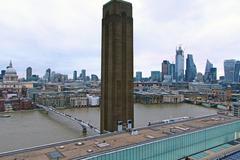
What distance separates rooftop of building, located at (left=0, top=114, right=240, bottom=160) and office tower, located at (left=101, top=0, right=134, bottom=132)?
14.9 feet

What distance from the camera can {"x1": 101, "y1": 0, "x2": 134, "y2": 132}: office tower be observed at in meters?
23.5

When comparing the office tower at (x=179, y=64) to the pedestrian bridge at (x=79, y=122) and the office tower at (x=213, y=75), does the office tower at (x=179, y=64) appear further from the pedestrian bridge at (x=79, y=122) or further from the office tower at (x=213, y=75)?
the pedestrian bridge at (x=79, y=122)

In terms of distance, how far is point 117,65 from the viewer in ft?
78.1

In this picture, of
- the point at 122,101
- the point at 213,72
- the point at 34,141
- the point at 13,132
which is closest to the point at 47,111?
the point at 13,132

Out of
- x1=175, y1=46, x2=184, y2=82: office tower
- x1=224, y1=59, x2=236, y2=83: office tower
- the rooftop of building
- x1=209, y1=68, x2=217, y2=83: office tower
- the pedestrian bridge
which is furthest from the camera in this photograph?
x1=175, y1=46, x2=184, y2=82: office tower

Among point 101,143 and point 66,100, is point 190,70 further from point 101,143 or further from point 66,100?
point 101,143

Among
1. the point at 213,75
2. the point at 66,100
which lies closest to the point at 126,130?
the point at 66,100

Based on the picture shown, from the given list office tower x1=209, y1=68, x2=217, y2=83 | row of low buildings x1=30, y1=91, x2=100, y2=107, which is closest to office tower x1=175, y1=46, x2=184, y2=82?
office tower x1=209, y1=68, x2=217, y2=83

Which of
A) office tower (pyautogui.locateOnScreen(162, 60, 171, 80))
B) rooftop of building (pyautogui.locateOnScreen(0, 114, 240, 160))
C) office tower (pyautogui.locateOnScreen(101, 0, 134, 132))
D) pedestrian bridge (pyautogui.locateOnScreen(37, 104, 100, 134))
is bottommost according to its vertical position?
pedestrian bridge (pyautogui.locateOnScreen(37, 104, 100, 134))

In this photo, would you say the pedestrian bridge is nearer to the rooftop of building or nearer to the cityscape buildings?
the cityscape buildings

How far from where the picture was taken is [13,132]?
95.9 feet

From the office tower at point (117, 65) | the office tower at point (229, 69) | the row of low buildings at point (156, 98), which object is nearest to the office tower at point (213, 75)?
the office tower at point (229, 69)

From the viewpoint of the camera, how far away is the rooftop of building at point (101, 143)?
14062 millimetres

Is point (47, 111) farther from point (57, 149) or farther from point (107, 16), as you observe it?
point (57, 149)
